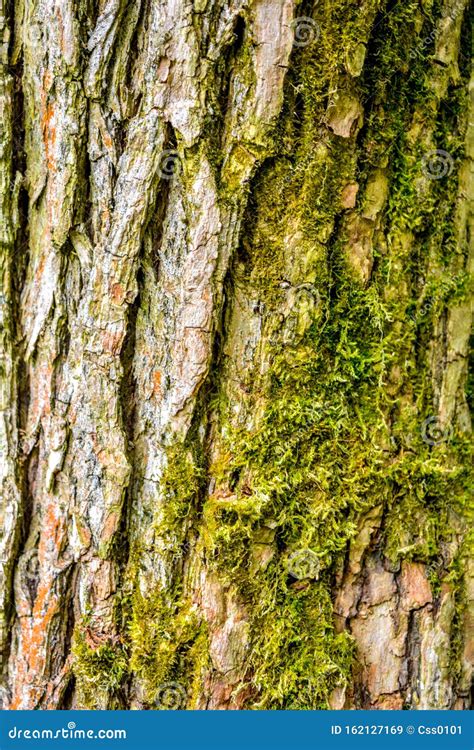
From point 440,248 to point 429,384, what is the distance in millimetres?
394

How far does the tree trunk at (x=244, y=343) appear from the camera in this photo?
62.8 inches

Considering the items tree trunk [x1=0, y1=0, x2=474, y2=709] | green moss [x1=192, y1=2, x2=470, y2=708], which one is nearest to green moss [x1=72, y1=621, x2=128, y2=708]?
tree trunk [x1=0, y1=0, x2=474, y2=709]

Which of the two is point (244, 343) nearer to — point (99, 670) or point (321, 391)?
point (321, 391)

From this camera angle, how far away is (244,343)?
1.66 meters

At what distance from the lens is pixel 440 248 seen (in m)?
1.78

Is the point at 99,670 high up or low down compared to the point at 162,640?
down

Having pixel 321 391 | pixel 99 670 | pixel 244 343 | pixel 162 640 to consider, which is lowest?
pixel 99 670

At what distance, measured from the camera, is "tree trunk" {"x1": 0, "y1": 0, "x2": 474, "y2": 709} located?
1.59m

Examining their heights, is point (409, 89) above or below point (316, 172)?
above

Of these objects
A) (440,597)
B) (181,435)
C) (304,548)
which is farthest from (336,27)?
(440,597)

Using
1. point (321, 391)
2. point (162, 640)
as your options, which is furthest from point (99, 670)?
point (321, 391)

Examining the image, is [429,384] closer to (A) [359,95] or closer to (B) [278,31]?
(A) [359,95]

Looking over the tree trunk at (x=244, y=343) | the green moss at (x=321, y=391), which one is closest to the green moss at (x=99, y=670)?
the tree trunk at (x=244, y=343)

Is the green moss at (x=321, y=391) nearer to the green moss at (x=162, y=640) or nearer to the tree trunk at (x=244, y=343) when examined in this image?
the tree trunk at (x=244, y=343)
